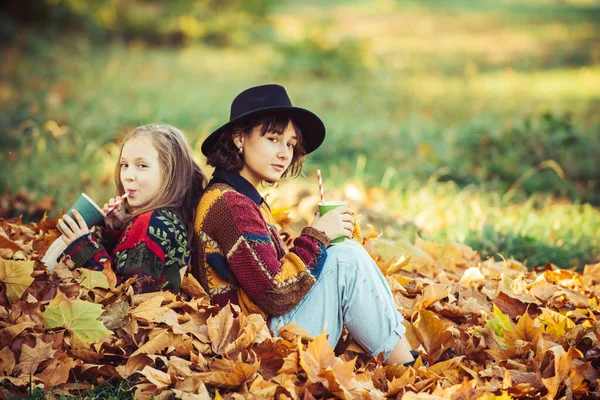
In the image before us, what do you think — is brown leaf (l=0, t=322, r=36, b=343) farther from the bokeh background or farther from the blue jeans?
the bokeh background

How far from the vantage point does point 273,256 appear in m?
2.77

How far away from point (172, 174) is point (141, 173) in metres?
0.14

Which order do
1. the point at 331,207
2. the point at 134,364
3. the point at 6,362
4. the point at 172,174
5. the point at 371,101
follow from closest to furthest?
1. the point at 6,362
2. the point at 134,364
3. the point at 331,207
4. the point at 172,174
5. the point at 371,101

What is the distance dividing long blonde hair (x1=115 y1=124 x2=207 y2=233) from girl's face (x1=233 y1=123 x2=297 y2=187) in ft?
0.81

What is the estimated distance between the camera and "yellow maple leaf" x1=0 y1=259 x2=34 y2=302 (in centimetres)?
272

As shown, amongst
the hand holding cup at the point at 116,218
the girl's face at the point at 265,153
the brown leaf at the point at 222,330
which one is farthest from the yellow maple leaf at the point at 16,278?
Answer: the girl's face at the point at 265,153

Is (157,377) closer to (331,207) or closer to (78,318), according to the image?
(78,318)

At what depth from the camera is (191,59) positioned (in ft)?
44.0

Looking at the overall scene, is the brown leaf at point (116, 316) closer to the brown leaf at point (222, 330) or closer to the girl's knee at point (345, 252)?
the brown leaf at point (222, 330)

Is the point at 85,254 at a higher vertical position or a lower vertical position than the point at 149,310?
higher

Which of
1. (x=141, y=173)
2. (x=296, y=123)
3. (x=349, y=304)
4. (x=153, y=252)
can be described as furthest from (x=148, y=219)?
(x=349, y=304)

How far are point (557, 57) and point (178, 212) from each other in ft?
41.6

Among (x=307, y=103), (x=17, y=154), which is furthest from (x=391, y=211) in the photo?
(x=307, y=103)

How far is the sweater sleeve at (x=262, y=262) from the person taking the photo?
273 centimetres
